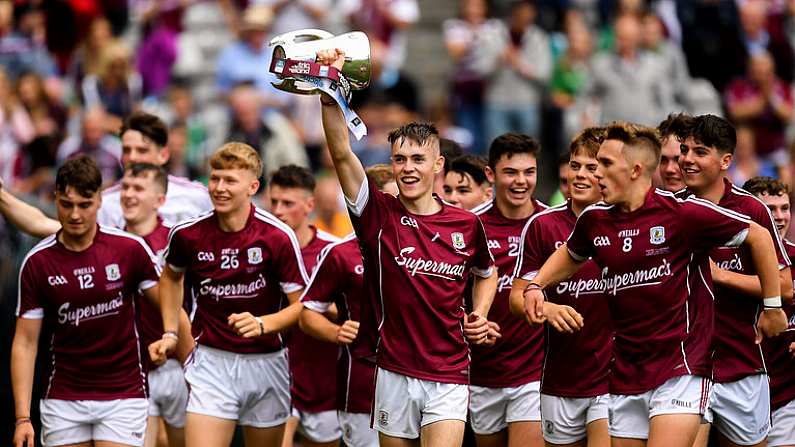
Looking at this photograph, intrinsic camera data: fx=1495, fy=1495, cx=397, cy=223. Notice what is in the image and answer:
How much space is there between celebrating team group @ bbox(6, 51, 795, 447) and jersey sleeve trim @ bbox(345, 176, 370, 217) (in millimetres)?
15

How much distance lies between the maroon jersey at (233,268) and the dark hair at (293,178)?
115 cm

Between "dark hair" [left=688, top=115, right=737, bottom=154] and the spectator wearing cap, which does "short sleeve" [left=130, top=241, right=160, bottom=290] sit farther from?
the spectator wearing cap

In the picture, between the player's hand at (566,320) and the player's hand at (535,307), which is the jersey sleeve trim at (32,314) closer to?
the player's hand at (535,307)

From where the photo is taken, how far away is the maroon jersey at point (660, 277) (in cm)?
939

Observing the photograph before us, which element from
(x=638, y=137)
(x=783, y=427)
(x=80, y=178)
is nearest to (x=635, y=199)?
(x=638, y=137)

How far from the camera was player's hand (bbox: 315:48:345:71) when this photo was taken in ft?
29.6

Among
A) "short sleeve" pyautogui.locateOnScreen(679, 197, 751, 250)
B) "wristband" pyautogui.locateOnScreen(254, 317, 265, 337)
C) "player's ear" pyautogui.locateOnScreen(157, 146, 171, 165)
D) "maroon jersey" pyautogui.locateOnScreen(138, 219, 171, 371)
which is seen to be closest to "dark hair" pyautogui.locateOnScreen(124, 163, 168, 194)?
"maroon jersey" pyautogui.locateOnScreen(138, 219, 171, 371)

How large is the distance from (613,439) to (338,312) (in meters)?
2.49

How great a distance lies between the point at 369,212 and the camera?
31.7ft

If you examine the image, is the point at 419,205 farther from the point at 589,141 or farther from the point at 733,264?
the point at 733,264

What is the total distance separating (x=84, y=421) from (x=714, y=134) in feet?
15.7

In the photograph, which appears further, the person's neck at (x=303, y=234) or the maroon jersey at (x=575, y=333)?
the person's neck at (x=303, y=234)

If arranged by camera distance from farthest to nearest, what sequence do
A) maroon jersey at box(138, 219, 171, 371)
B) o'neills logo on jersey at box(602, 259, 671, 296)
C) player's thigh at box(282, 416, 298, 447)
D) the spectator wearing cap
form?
the spectator wearing cap < player's thigh at box(282, 416, 298, 447) < maroon jersey at box(138, 219, 171, 371) < o'neills logo on jersey at box(602, 259, 671, 296)

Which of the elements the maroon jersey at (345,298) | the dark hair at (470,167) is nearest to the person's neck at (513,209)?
the dark hair at (470,167)
